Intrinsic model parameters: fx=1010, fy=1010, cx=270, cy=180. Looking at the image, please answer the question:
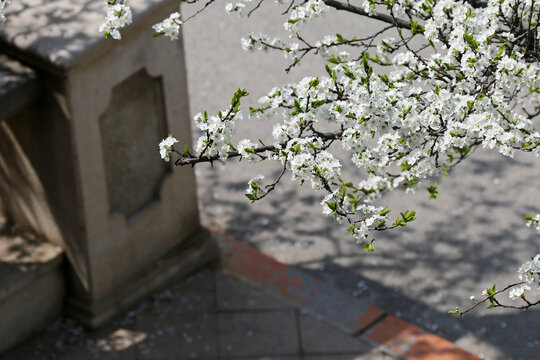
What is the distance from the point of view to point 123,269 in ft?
24.6

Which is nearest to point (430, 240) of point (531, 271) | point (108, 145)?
point (108, 145)

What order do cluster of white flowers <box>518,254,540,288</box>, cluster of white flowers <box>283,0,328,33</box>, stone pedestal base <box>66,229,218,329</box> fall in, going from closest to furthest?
1. cluster of white flowers <box>518,254,540,288</box>
2. cluster of white flowers <box>283,0,328,33</box>
3. stone pedestal base <box>66,229,218,329</box>

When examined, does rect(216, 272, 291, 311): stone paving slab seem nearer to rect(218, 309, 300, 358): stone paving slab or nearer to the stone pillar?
rect(218, 309, 300, 358): stone paving slab

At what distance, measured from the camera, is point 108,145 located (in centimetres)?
709

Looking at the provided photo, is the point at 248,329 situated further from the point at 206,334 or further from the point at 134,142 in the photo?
the point at 134,142

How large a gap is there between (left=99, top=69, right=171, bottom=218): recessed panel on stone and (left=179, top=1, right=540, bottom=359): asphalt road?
0.82 ft

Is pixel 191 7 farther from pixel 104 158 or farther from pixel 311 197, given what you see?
pixel 104 158

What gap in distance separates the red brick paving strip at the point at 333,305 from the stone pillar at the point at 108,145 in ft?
1.09

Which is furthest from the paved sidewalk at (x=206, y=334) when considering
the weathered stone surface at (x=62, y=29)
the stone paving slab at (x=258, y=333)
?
the weathered stone surface at (x=62, y=29)

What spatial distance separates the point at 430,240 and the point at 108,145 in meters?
2.80

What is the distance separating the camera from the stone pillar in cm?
659

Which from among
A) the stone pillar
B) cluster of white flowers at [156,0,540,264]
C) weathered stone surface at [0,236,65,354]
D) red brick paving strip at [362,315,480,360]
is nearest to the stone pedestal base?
the stone pillar

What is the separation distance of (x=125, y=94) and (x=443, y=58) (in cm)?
300

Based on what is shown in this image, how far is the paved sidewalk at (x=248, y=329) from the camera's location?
7.23 meters
